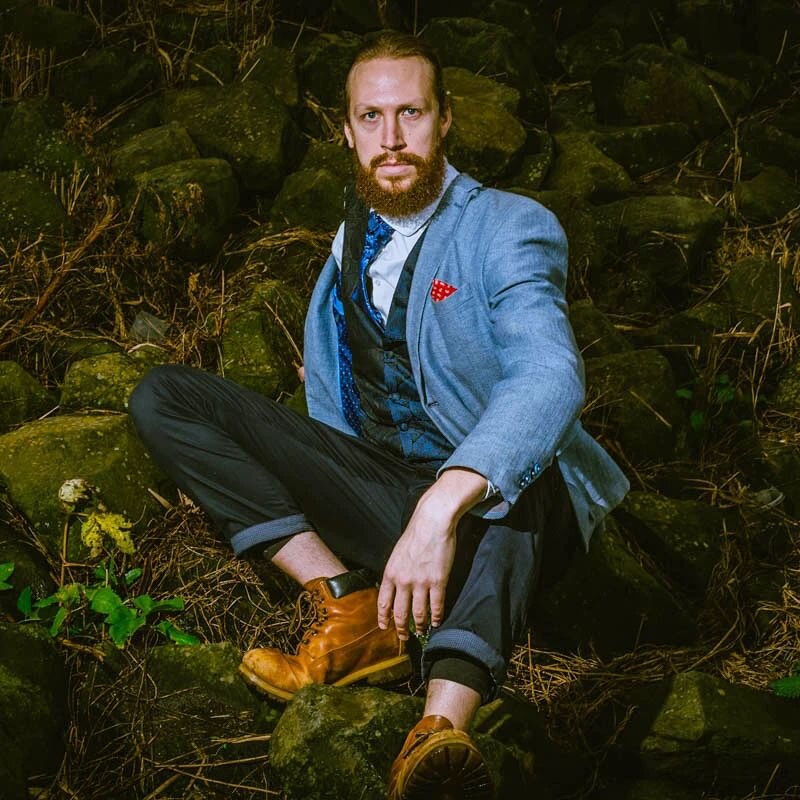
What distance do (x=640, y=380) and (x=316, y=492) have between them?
4.86 feet

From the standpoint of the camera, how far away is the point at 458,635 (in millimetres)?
2137

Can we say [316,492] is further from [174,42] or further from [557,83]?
[557,83]

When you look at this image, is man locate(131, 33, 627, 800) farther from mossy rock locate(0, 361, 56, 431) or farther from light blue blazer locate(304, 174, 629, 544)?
mossy rock locate(0, 361, 56, 431)

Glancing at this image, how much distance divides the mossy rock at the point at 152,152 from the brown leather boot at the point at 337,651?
2.42m

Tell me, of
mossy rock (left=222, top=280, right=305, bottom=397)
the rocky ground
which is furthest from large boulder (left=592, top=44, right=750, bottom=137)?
mossy rock (left=222, top=280, right=305, bottom=397)

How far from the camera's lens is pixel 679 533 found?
313 cm

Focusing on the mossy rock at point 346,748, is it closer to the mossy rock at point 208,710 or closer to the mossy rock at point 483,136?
the mossy rock at point 208,710

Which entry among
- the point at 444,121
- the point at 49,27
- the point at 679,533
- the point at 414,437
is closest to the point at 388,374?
the point at 414,437

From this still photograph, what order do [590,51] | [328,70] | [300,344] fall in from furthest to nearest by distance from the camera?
[590,51], [328,70], [300,344]

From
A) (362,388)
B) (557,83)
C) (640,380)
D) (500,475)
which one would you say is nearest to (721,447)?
A: (640,380)

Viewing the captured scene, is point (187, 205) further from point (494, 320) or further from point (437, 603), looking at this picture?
point (437, 603)

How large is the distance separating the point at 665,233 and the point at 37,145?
2.90 metres

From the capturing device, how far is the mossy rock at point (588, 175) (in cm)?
461

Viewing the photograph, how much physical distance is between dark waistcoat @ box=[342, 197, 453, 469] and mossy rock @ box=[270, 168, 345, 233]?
46.8 inches
